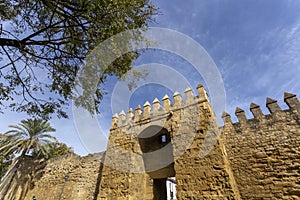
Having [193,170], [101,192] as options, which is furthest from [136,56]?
[101,192]

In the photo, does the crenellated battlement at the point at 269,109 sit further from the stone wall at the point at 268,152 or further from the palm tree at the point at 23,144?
the palm tree at the point at 23,144

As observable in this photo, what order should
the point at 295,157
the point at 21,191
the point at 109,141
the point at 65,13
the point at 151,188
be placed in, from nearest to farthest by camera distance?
the point at 65,13, the point at 295,157, the point at 151,188, the point at 109,141, the point at 21,191

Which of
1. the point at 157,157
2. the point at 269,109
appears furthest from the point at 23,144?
the point at 269,109

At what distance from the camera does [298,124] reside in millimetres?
6016

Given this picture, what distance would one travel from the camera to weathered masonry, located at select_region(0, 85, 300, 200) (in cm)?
509

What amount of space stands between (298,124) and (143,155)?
6.31 meters

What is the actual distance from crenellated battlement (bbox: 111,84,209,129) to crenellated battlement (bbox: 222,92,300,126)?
2.36 meters

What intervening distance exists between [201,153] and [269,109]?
3995 mm

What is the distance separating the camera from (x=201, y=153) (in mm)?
5277

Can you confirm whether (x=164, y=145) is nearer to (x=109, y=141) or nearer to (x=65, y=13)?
(x=109, y=141)

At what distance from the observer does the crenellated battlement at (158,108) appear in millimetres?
6332

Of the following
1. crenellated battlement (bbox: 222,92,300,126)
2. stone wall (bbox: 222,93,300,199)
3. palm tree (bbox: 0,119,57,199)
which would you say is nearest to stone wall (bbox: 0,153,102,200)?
palm tree (bbox: 0,119,57,199)

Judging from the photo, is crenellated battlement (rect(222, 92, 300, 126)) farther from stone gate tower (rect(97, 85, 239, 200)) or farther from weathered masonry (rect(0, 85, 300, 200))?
stone gate tower (rect(97, 85, 239, 200))

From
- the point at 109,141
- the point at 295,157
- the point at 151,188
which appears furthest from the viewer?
the point at 109,141
